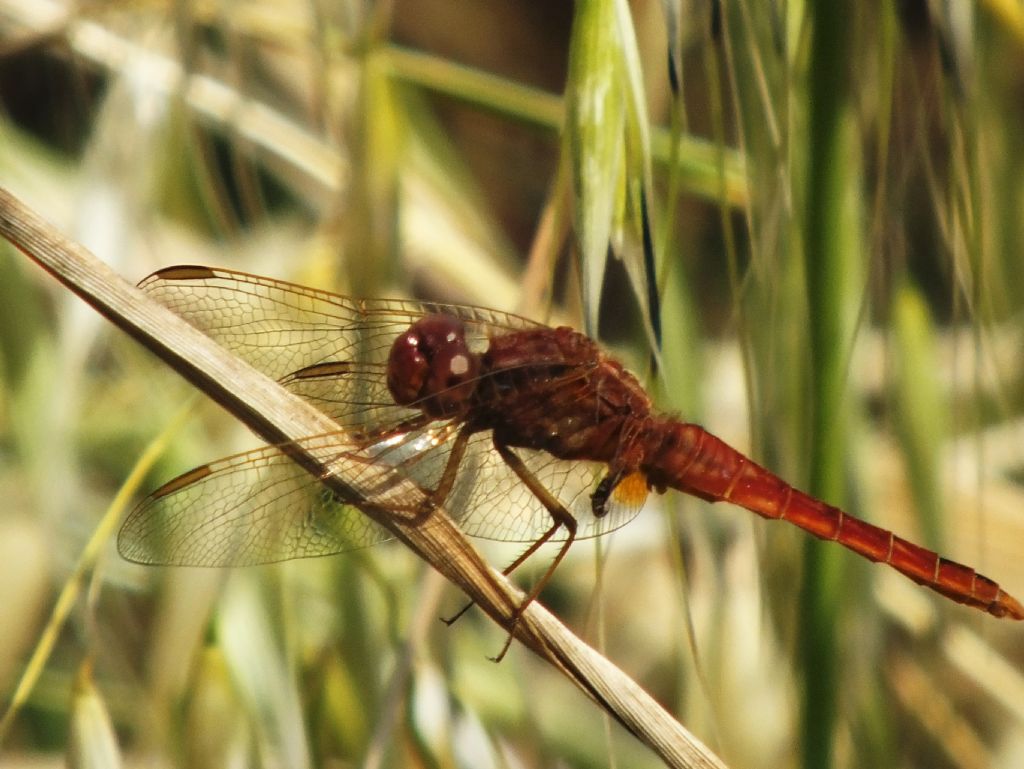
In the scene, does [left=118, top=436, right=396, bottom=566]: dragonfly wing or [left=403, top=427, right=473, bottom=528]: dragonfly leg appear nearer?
Result: [left=403, top=427, right=473, bottom=528]: dragonfly leg

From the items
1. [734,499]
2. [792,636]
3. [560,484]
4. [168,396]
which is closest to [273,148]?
[168,396]

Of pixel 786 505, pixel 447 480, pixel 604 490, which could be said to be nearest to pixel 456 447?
pixel 447 480

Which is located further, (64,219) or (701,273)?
(701,273)

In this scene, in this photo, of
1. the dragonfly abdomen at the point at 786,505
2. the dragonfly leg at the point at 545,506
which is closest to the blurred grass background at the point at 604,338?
the dragonfly abdomen at the point at 786,505

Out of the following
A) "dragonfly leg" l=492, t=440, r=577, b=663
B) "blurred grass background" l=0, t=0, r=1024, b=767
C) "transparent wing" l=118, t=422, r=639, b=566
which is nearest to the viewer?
"blurred grass background" l=0, t=0, r=1024, b=767

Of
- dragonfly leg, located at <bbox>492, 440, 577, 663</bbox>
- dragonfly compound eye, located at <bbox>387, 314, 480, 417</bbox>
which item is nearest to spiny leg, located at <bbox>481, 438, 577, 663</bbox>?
dragonfly leg, located at <bbox>492, 440, 577, 663</bbox>

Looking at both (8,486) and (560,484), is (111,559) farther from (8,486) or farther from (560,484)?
(560,484)

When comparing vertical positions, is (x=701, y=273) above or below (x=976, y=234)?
above

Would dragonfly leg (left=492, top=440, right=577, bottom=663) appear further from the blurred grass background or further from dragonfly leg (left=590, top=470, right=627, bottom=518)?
the blurred grass background
